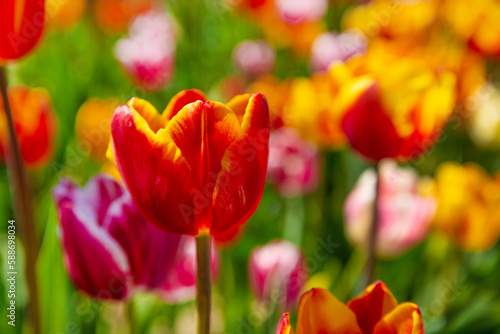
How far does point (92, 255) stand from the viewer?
50 centimetres

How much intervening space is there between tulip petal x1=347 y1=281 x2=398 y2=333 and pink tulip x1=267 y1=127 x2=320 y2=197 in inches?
25.0

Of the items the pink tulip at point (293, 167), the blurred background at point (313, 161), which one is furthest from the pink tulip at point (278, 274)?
the pink tulip at point (293, 167)

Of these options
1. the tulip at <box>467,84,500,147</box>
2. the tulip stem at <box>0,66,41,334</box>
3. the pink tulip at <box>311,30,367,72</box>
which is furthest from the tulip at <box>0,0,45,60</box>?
the tulip at <box>467,84,500,147</box>

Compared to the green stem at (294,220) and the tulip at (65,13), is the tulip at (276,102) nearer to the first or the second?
the green stem at (294,220)

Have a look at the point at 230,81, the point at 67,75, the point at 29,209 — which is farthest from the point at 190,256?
the point at 67,75

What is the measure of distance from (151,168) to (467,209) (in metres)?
0.63

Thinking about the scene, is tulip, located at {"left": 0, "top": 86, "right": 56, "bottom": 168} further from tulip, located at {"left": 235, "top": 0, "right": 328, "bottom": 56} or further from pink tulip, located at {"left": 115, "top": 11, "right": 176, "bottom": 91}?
tulip, located at {"left": 235, "top": 0, "right": 328, "bottom": 56}

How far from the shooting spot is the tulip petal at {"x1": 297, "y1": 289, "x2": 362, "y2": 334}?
37 cm

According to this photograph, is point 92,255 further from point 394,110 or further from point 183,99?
point 394,110

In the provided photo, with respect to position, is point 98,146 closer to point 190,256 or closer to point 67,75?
point 190,256

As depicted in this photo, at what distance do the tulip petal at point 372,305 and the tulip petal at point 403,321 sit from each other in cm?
2

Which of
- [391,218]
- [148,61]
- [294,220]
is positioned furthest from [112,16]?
[391,218]

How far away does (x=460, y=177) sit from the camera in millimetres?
880

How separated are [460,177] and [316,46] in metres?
0.61
